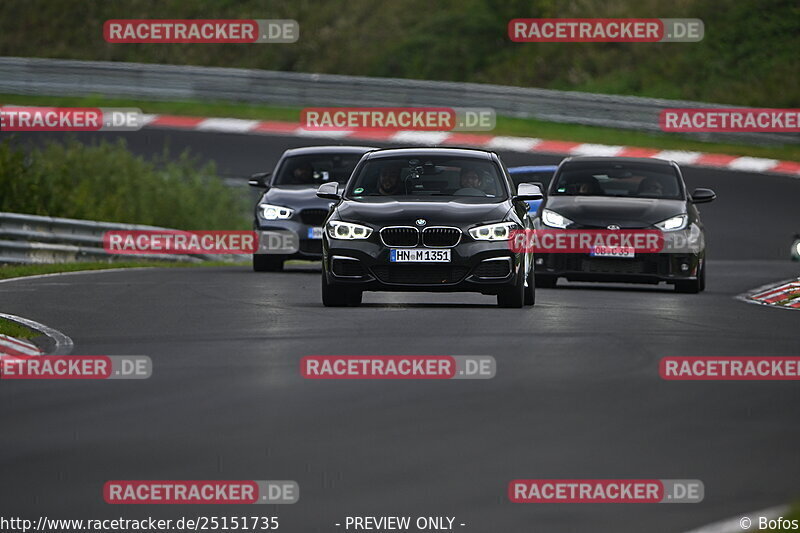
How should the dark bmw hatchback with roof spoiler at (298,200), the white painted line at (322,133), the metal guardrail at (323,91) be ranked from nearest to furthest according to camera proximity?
the dark bmw hatchback with roof spoiler at (298,200), the metal guardrail at (323,91), the white painted line at (322,133)

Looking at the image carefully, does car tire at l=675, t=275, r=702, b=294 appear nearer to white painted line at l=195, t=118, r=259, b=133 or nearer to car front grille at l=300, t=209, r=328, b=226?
car front grille at l=300, t=209, r=328, b=226

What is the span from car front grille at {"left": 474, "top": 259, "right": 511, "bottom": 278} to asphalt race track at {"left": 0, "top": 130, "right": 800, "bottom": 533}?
1.15 ft

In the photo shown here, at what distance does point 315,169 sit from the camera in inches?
898

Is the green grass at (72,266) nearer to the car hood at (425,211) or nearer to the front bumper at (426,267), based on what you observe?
the car hood at (425,211)

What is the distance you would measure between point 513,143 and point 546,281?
45.2 ft

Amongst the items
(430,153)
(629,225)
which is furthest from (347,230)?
(629,225)

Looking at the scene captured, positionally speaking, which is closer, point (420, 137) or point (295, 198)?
point (295, 198)

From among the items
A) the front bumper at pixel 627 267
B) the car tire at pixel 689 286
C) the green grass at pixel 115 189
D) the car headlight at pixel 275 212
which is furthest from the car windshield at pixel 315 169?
the green grass at pixel 115 189

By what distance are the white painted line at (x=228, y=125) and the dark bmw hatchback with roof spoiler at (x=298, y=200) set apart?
1233 centimetres

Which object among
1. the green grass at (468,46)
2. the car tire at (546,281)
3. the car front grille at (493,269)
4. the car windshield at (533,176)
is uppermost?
the green grass at (468,46)

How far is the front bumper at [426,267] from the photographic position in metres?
15.2

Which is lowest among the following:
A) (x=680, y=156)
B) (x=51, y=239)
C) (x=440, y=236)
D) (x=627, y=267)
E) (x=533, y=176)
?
(x=51, y=239)

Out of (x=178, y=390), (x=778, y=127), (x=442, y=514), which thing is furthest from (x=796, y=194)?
(x=442, y=514)

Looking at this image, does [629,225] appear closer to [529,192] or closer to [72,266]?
[529,192]
